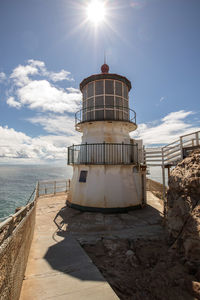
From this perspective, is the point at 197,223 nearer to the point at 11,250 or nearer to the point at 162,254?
the point at 162,254

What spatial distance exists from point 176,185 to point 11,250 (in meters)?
5.87

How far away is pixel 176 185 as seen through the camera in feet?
20.1

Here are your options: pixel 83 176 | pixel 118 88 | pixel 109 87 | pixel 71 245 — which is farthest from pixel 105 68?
pixel 71 245

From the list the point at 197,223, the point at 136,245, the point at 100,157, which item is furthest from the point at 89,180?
the point at 197,223

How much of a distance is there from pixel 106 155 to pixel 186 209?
7.38m

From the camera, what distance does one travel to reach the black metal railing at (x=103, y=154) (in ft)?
39.2

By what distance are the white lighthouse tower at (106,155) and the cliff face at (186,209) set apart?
5317 mm

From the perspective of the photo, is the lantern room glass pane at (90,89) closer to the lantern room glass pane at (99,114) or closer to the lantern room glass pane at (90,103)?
the lantern room glass pane at (90,103)

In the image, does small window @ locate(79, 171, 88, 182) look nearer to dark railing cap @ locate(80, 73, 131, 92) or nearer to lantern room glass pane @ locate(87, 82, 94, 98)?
lantern room glass pane @ locate(87, 82, 94, 98)

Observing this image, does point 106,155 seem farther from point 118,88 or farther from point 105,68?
point 105,68

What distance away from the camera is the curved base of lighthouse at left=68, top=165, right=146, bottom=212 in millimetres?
11141

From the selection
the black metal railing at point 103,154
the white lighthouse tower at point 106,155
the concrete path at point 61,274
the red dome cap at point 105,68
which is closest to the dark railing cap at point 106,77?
the white lighthouse tower at point 106,155

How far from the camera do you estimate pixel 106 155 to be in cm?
1204

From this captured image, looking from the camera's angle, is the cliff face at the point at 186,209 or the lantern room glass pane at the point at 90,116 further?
the lantern room glass pane at the point at 90,116
